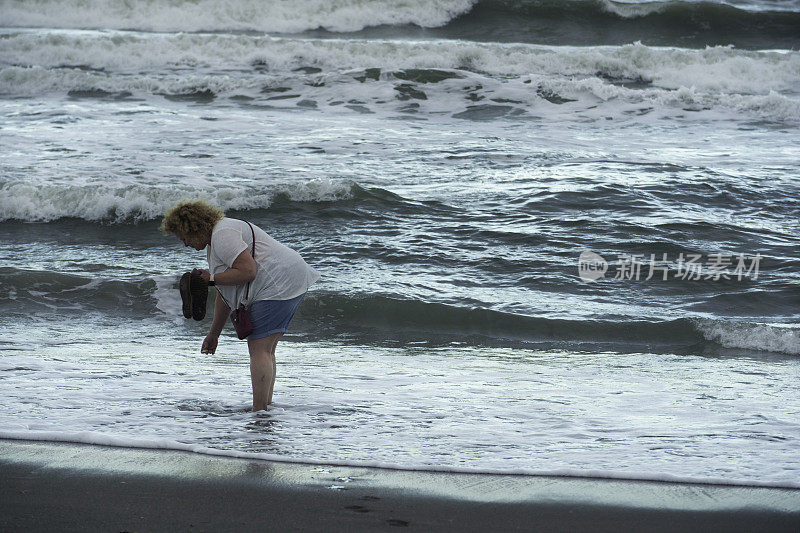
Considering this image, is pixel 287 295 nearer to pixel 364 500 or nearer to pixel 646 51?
pixel 364 500

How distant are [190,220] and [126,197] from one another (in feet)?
25.1

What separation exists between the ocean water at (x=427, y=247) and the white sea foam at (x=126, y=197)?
0.04 meters

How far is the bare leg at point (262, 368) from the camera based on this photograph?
225 inches

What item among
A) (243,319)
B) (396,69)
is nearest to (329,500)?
(243,319)

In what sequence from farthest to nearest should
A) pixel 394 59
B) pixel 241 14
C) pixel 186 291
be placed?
pixel 241 14 → pixel 394 59 → pixel 186 291

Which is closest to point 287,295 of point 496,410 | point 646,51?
point 496,410

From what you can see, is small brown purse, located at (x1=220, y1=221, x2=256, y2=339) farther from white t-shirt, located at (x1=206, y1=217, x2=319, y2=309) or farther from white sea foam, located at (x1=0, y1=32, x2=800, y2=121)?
white sea foam, located at (x1=0, y1=32, x2=800, y2=121)

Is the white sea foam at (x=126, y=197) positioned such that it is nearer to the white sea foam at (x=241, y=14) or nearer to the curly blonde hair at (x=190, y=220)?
the curly blonde hair at (x=190, y=220)

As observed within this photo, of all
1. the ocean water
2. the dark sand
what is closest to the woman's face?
the ocean water

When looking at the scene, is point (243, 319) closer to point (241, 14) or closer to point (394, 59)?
point (394, 59)

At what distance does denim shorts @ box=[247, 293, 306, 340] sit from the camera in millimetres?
5594

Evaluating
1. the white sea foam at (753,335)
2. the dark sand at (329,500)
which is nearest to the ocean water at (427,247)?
the white sea foam at (753,335)

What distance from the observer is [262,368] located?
577 cm

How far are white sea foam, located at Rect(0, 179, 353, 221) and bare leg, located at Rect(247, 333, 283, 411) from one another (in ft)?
22.7
